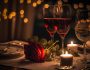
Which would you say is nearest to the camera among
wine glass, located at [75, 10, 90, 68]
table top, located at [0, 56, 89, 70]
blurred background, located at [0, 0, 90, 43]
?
table top, located at [0, 56, 89, 70]

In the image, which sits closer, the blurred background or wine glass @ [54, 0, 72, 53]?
wine glass @ [54, 0, 72, 53]

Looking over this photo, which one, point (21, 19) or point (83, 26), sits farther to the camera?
point (21, 19)

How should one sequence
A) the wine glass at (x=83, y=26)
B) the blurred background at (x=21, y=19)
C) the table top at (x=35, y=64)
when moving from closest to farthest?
the table top at (x=35, y=64) → the wine glass at (x=83, y=26) → the blurred background at (x=21, y=19)

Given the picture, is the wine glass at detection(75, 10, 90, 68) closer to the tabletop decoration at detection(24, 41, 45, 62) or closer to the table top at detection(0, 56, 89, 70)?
the table top at detection(0, 56, 89, 70)

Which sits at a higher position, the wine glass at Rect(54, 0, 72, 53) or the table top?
the wine glass at Rect(54, 0, 72, 53)

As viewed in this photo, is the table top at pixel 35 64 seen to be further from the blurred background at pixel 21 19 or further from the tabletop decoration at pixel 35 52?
the blurred background at pixel 21 19

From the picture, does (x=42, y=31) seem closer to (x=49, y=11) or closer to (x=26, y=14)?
(x=26, y=14)

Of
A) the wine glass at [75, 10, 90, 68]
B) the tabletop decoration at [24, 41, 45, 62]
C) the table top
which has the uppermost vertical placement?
the wine glass at [75, 10, 90, 68]

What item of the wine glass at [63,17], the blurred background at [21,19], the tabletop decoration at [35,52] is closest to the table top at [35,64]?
the tabletop decoration at [35,52]

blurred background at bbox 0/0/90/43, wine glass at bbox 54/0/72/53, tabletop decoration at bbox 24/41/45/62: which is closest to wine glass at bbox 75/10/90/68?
wine glass at bbox 54/0/72/53

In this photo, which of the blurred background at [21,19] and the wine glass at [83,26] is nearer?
the wine glass at [83,26]

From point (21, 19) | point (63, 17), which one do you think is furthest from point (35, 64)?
point (21, 19)

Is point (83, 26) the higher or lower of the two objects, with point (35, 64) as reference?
higher

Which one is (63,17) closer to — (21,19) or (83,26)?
(83,26)
